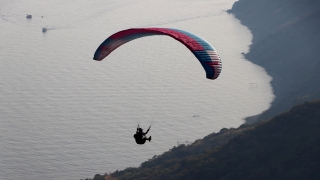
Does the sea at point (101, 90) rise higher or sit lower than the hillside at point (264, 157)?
higher

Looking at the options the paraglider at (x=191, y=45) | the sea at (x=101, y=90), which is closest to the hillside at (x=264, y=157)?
the sea at (x=101, y=90)

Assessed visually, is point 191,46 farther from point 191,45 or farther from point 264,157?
point 264,157

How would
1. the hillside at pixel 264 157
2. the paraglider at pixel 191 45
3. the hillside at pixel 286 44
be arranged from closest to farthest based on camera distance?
the paraglider at pixel 191 45 < the hillside at pixel 264 157 < the hillside at pixel 286 44

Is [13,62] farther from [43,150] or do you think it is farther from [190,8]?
[190,8]

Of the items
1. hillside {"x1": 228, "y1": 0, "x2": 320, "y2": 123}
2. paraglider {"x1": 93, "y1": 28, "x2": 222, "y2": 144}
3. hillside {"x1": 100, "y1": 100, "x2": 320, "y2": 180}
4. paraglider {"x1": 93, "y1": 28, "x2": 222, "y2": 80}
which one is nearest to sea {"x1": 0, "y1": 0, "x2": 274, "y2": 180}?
hillside {"x1": 228, "y1": 0, "x2": 320, "y2": 123}

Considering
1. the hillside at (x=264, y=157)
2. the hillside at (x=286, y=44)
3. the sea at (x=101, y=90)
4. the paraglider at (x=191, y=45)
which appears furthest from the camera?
the hillside at (x=286, y=44)

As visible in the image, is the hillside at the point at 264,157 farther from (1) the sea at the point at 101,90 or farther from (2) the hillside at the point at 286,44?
(2) the hillside at the point at 286,44
